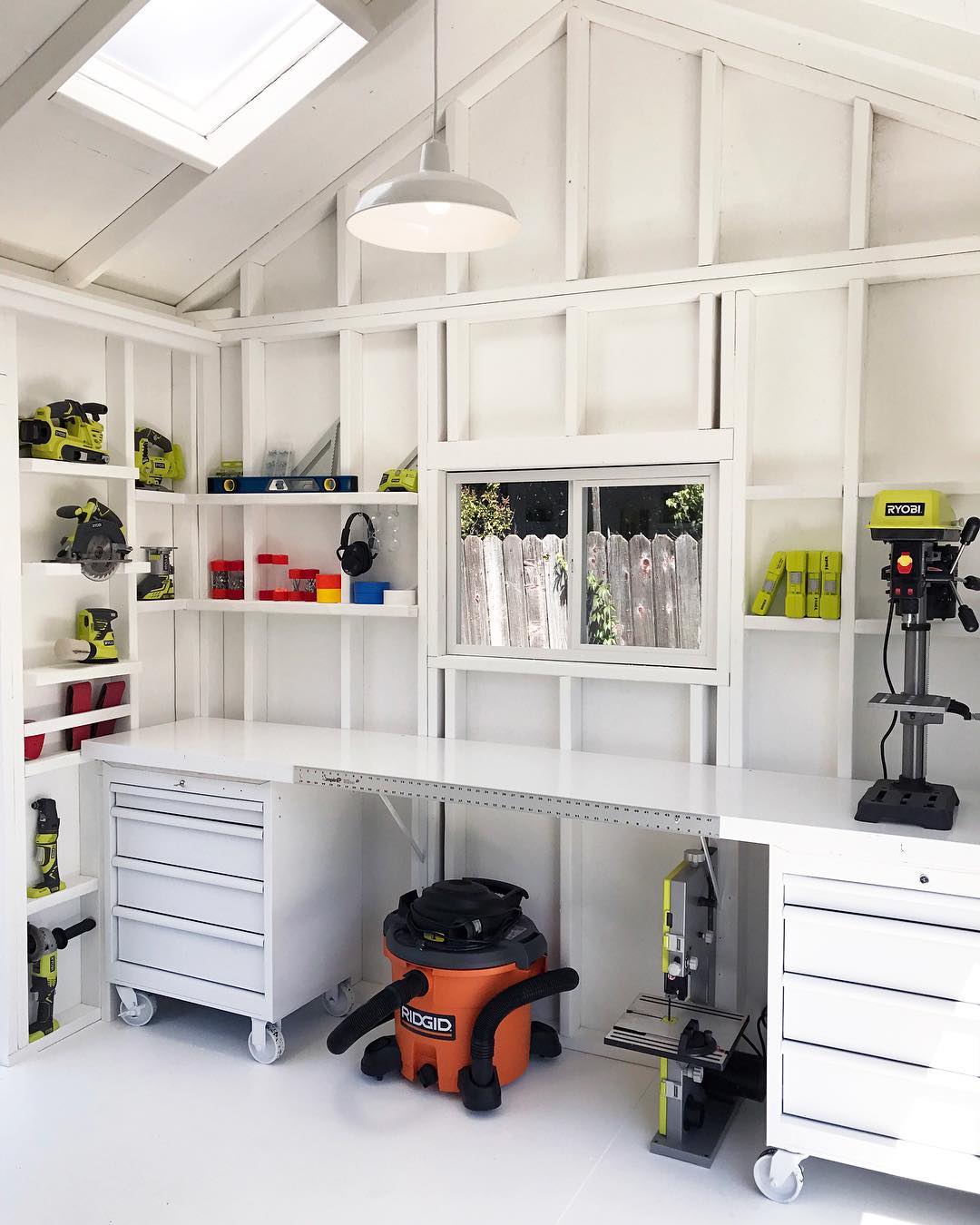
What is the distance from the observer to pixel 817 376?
323 cm

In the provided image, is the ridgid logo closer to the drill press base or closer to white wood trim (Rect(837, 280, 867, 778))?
the drill press base

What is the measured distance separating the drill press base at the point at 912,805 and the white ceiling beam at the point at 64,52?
282 cm

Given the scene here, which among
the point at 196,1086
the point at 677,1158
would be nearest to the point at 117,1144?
the point at 196,1086

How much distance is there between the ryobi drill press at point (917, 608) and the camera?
2.67 metres

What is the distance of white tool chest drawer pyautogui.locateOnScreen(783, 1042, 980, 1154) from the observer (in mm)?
2492

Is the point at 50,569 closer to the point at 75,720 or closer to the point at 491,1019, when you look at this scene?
the point at 75,720

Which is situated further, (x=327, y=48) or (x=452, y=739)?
(x=452, y=739)

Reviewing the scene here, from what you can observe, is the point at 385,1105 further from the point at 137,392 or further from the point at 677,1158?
the point at 137,392

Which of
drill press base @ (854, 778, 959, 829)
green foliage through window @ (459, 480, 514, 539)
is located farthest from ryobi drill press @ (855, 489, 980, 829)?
green foliage through window @ (459, 480, 514, 539)

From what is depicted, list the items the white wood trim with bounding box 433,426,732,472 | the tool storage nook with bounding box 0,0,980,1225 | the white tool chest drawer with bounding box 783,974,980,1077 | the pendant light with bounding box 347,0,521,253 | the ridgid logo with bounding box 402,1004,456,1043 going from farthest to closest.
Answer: the white wood trim with bounding box 433,426,732,472, the ridgid logo with bounding box 402,1004,456,1043, the tool storage nook with bounding box 0,0,980,1225, the white tool chest drawer with bounding box 783,974,980,1077, the pendant light with bounding box 347,0,521,253

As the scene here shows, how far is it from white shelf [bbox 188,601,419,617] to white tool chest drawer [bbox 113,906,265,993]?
1.15m

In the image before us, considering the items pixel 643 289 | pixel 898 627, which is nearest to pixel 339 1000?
pixel 898 627

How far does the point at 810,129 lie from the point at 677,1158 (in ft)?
10.0

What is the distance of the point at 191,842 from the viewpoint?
3.58 meters
